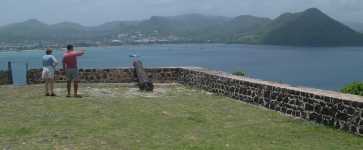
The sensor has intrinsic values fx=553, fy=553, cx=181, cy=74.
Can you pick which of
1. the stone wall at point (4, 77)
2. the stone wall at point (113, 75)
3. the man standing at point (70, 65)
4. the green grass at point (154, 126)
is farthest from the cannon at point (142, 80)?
the stone wall at point (4, 77)

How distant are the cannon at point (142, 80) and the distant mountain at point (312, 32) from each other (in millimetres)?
140428

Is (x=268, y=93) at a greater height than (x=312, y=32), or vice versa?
(x=268, y=93)

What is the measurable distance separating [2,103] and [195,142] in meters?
6.37

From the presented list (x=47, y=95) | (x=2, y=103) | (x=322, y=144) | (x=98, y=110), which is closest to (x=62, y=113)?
(x=98, y=110)

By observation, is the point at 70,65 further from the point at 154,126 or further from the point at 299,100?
the point at 299,100

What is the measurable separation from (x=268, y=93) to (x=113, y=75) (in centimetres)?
826

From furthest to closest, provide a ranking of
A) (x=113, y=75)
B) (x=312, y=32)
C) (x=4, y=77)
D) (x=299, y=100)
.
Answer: (x=312, y=32) < (x=4, y=77) < (x=113, y=75) < (x=299, y=100)

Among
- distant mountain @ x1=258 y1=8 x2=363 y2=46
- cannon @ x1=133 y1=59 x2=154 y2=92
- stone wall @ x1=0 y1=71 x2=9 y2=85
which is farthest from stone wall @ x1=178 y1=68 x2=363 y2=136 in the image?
distant mountain @ x1=258 y1=8 x2=363 y2=46

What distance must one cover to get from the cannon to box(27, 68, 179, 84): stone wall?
93 centimetres

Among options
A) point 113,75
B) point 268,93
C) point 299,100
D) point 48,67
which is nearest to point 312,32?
point 113,75

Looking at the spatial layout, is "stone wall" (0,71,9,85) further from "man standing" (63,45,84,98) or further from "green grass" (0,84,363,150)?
"man standing" (63,45,84,98)

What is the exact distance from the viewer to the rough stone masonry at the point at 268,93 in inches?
340

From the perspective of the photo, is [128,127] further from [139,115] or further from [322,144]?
[322,144]

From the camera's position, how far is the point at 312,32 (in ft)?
518
